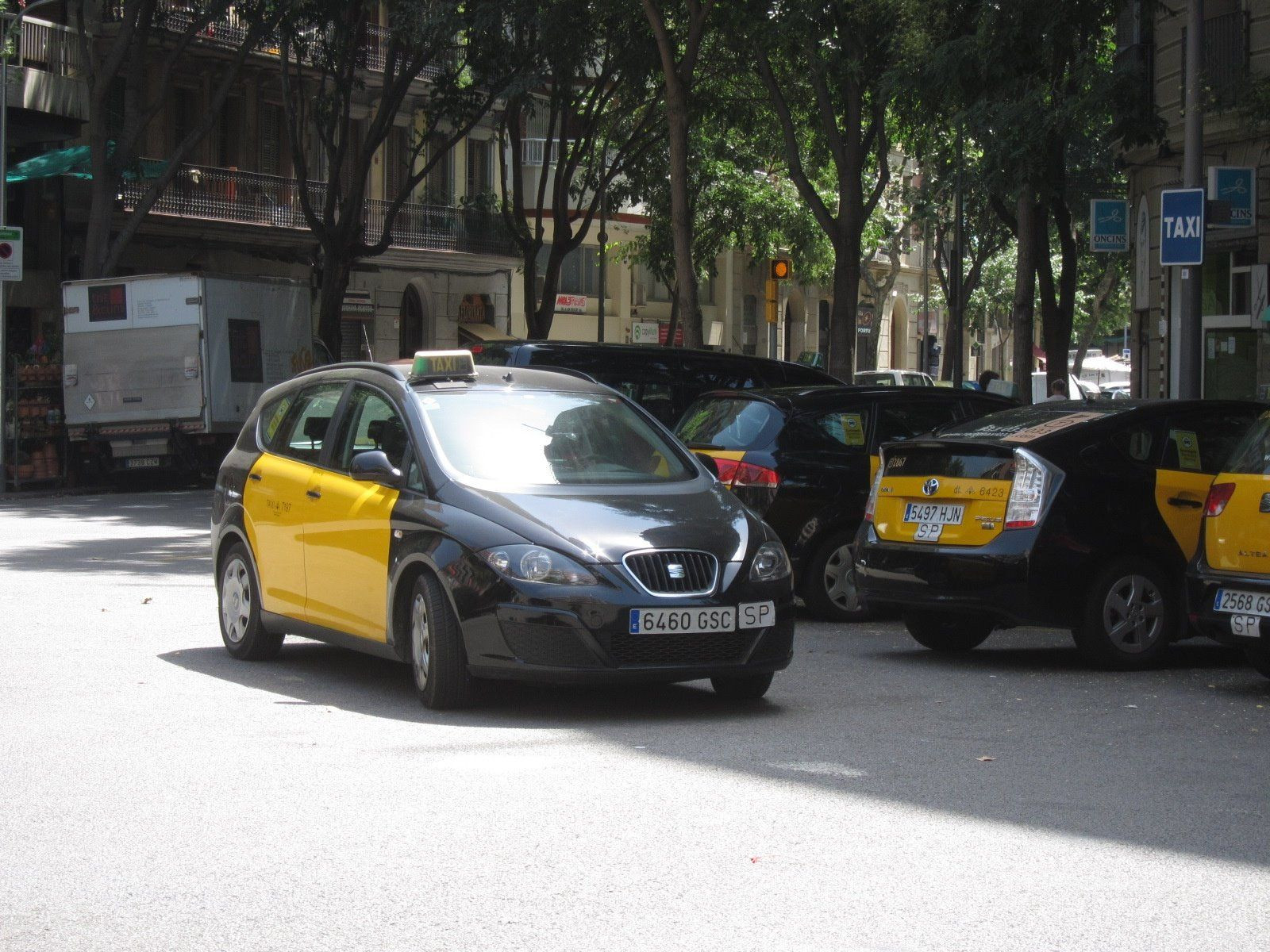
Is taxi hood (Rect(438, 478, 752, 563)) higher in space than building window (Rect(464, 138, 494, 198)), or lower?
lower

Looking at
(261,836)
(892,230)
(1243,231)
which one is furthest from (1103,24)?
(892,230)

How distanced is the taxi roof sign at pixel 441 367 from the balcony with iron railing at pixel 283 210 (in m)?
27.3

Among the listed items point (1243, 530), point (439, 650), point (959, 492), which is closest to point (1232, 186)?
point (959, 492)

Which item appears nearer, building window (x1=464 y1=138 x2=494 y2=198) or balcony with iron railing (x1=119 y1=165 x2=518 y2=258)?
balcony with iron railing (x1=119 y1=165 x2=518 y2=258)

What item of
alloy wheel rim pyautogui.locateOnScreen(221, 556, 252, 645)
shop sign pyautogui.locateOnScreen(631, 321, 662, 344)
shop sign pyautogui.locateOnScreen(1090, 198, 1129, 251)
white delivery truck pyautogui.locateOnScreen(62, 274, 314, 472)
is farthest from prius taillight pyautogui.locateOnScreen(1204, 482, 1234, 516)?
shop sign pyautogui.locateOnScreen(631, 321, 662, 344)

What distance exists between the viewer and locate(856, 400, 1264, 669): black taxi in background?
1020 cm

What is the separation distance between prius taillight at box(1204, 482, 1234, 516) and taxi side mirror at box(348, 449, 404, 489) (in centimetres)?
413

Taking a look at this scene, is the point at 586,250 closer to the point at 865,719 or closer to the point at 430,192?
the point at 430,192

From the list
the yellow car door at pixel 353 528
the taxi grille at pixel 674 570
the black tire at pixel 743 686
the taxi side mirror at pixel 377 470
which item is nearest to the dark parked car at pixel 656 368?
the yellow car door at pixel 353 528

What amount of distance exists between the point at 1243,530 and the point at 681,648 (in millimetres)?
3117

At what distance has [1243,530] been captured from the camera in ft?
30.8

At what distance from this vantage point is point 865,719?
27.9 ft

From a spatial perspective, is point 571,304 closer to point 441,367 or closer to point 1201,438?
point 1201,438

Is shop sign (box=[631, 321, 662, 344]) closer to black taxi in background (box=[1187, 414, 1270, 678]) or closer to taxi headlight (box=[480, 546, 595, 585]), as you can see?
black taxi in background (box=[1187, 414, 1270, 678])
